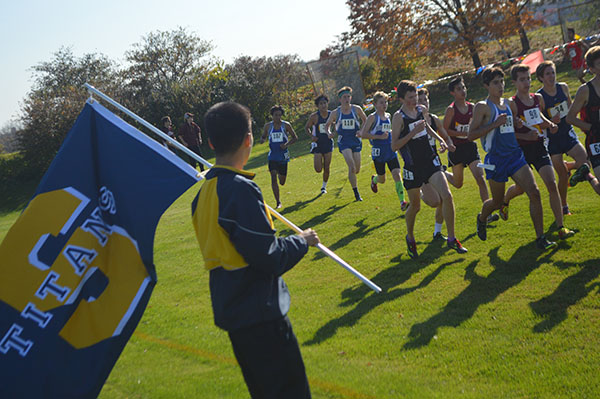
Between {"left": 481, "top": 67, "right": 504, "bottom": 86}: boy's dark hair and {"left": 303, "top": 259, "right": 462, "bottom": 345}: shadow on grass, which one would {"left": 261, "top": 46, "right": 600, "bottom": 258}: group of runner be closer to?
{"left": 481, "top": 67, "right": 504, "bottom": 86}: boy's dark hair

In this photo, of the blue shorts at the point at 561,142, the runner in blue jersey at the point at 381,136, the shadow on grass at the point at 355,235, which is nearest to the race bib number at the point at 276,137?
the runner in blue jersey at the point at 381,136

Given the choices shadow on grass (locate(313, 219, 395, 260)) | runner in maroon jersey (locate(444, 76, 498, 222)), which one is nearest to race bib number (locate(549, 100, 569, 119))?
runner in maroon jersey (locate(444, 76, 498, 222))

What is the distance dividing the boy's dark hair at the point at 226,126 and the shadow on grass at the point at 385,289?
115 inches

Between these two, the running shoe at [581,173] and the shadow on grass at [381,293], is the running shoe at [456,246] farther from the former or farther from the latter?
the running shoe at [581,173]

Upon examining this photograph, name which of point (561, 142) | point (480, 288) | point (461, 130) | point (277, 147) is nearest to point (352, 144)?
point (277, 147)

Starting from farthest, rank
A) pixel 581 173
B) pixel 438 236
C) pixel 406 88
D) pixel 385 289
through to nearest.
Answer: pixel 438 236
pixel 581 173
pixel 406 88
pixel 385 289

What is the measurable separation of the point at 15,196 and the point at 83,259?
29568 millimetres

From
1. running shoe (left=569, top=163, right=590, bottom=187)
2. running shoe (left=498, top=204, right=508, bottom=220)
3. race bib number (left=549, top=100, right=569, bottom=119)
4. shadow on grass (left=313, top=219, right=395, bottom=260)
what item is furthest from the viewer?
shadow on grass (left=313, top=219, right=395, bottom=260)

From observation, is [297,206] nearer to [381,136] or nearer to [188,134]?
[381,136]

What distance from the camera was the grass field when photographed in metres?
4.18

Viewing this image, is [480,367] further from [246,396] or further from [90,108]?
[90,108]

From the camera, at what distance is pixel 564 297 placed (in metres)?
5.20

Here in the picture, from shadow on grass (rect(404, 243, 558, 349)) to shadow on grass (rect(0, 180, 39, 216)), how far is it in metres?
24.8

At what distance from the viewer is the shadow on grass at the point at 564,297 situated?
478cm
